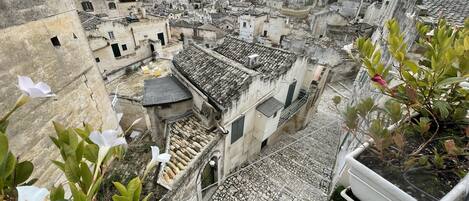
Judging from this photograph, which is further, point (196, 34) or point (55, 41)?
point (196, 34)

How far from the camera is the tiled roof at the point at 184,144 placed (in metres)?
6.99

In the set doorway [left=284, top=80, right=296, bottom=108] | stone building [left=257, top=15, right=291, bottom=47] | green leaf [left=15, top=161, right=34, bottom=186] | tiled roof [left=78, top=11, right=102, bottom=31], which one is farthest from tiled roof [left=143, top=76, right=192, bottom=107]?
stone building [left=257, top=15, right=291, bottom=47]

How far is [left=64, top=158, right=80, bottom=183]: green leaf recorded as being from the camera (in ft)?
4.61

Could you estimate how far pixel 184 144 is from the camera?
26.6 feet

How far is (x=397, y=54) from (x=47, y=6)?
805 centimetres

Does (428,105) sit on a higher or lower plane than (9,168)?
higher

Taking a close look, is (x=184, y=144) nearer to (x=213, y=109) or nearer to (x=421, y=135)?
(x=213, y=109)

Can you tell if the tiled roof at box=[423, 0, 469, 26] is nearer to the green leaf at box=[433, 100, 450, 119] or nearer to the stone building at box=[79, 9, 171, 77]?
the green leaf at box=[433, 100, 450, 119]

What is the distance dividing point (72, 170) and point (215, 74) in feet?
26.7

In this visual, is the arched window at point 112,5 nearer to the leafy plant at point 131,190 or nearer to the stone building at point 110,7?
the stone building at point 110,7

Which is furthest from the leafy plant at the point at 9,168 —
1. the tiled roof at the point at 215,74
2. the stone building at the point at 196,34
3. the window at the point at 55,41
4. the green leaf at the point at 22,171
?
the stone building at the point at 196,34

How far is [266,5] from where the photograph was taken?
43531 mm

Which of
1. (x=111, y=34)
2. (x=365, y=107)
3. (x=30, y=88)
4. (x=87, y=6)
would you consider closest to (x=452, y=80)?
(x=365, y=107)

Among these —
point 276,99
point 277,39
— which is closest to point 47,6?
point 276,99
